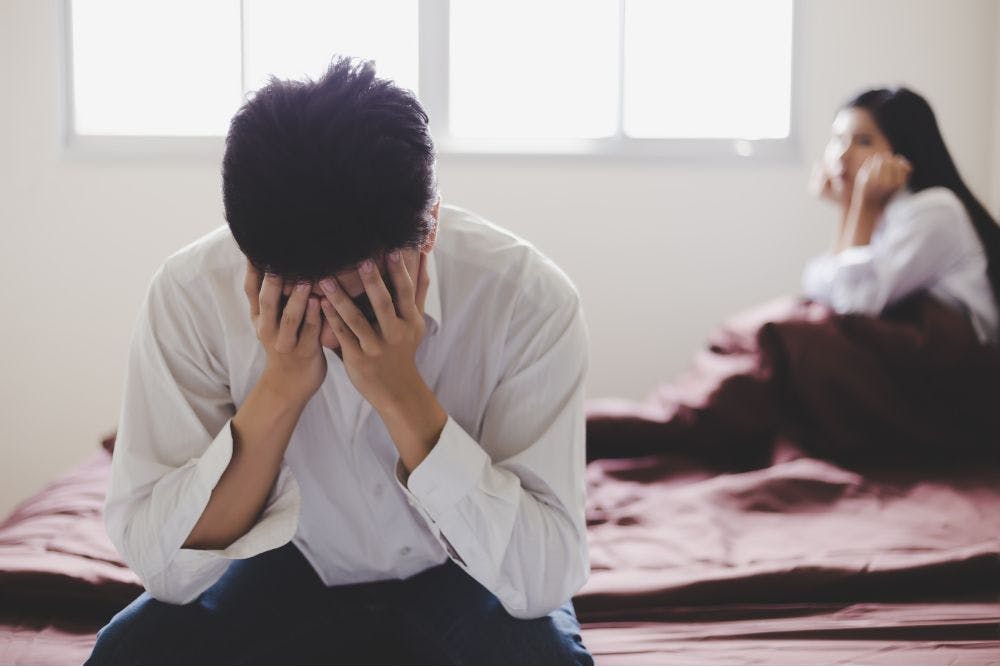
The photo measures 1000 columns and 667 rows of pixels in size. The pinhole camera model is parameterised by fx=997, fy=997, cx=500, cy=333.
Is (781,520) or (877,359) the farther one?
(877,359)

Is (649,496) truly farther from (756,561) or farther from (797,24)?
(797,24)

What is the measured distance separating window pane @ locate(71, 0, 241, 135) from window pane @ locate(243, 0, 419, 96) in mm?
66

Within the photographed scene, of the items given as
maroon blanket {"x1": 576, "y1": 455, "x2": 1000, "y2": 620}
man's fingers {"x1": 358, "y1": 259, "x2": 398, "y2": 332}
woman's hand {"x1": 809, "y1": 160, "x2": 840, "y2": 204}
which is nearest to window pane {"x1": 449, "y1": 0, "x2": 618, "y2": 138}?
woman's hand {"x1": 809, "y1": 160, "x2": 840, "y2": 204}

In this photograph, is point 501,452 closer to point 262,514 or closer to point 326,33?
point 262,514

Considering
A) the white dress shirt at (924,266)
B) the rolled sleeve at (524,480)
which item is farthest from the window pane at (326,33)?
the rolled sleeve at (524,480)

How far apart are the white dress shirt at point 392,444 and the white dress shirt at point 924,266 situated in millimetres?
1226

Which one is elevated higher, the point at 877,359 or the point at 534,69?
the point at 534,69

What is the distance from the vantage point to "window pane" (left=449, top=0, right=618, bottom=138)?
2912 millimetres

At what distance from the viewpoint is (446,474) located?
96 centimetres

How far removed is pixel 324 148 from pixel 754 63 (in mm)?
2408

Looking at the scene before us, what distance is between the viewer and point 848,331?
2033 millimetres

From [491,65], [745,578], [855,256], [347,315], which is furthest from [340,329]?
[491,65]

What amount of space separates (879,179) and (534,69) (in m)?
1.11

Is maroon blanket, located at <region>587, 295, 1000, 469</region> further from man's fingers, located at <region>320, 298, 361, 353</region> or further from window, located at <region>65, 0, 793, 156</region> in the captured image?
man's fingers, located at <region>320, 298, 361, 353</region>
